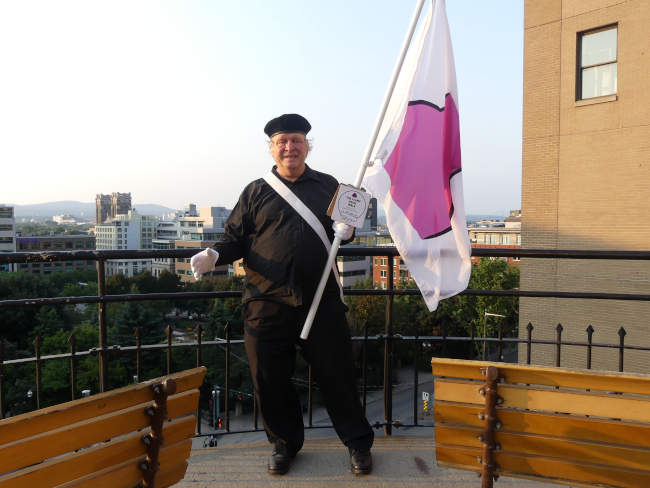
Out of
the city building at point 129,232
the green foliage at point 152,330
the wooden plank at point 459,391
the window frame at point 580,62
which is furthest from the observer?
the city building at point 129,232

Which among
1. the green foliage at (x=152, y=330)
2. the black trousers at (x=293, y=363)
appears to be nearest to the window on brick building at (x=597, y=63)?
the green foliage at (x=152, y=330)

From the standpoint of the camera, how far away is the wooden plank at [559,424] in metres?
2.06

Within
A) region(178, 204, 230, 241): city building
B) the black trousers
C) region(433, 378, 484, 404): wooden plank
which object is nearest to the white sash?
the black trousers

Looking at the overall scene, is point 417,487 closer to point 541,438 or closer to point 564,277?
point 541,438

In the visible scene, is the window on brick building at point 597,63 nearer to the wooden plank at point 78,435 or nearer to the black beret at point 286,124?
the black beret at point 286,124

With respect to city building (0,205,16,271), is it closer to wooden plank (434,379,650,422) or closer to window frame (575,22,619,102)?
window frame (575,22,619,102)

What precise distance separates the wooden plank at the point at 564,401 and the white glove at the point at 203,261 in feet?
4.54

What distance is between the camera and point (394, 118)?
312 cm

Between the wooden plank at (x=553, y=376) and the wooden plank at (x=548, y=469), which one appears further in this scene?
the wooden plank at (x=548, y=469)

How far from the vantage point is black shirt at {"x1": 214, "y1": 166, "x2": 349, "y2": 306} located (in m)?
3.00

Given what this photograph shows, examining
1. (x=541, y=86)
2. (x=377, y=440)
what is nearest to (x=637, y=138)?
(x=541, y=86)

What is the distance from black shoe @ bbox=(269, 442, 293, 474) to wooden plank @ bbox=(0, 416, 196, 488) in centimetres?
108

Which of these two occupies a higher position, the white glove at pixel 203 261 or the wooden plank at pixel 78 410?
the white glove at pixel 203 261

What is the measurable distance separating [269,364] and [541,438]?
4.95ft
